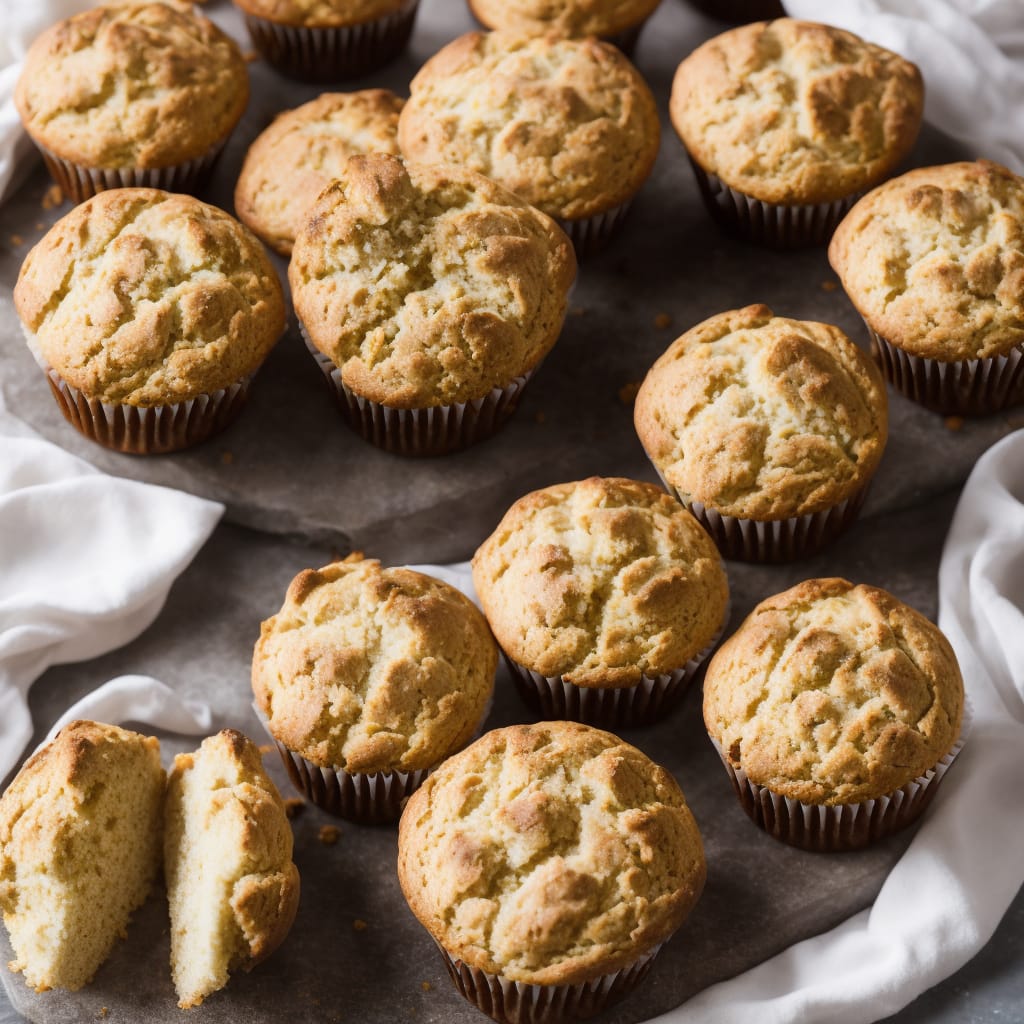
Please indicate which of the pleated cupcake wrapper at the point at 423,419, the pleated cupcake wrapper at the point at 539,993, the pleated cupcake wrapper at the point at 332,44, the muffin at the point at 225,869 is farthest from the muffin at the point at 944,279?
the muffin at the point at 225,869

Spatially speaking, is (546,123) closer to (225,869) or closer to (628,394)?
(628,394)

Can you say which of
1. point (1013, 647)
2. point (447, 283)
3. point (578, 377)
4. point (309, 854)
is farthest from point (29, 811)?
point (1013, 647)

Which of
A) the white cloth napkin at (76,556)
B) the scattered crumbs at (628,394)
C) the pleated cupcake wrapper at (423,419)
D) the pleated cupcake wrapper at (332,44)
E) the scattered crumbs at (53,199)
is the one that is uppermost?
the pleated cupcake wrapper at (332,44)

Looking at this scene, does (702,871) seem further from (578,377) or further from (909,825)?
(578,377)

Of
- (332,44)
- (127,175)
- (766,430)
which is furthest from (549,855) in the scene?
(332,44)

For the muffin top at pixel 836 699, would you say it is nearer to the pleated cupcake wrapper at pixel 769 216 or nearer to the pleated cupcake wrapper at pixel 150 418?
the pleated cupcake wrapper at pixel 769 216

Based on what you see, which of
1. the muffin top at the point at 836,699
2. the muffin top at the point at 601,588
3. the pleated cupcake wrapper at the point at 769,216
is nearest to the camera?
the muffin top at the point at 836,699

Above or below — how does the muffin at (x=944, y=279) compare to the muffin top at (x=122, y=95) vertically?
below
